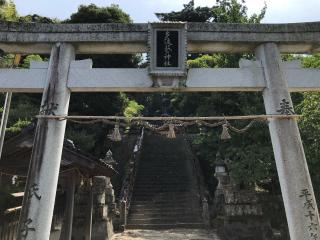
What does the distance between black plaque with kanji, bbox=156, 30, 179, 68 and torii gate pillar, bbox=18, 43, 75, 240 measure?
1.75 meters

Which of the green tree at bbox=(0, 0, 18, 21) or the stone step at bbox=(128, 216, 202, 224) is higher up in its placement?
the green tree at bbox=(0, 0, 18, 21)

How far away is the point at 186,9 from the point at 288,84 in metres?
36.2

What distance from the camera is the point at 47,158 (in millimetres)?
5980

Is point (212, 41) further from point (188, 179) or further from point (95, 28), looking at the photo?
point (188, 179)

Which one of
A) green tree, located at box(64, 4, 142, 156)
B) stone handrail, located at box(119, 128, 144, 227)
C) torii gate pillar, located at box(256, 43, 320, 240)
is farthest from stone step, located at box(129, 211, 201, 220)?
torii gate pillar, located at box(256, 43, 320, 240)

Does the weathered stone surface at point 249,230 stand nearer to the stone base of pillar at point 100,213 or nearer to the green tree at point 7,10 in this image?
the stone base of pillar at point 100,213

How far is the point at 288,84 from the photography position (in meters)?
6.82

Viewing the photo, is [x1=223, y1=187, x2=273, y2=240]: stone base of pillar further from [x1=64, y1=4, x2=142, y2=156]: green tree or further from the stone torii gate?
[x1=64, y1=4, x2=142, y2=156]: green tree

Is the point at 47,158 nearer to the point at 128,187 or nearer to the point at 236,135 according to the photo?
the point at 236,135

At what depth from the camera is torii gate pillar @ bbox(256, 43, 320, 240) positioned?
5797 mm

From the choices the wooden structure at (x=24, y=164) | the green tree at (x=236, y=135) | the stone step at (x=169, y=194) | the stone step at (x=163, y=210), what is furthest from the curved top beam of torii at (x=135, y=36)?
the stone step at (x=169, y=194)

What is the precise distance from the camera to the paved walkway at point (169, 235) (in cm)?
1366

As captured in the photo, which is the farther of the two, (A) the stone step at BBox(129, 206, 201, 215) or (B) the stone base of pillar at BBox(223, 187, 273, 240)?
(A) the stone step at BBox(129, 206, 201, 215)

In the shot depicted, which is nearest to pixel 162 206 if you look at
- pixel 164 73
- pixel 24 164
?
pixel 24 164
